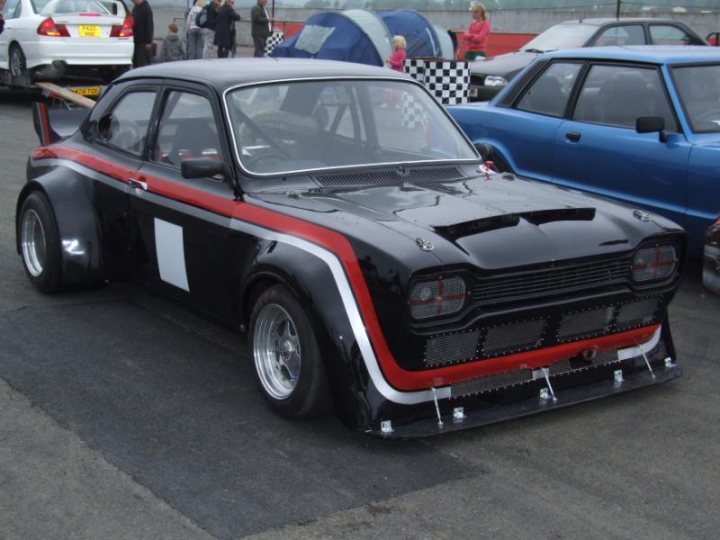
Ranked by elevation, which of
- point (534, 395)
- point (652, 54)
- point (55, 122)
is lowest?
point (534, 395)

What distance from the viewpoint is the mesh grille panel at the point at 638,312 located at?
15.0 ft

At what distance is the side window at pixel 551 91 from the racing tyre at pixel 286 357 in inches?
151

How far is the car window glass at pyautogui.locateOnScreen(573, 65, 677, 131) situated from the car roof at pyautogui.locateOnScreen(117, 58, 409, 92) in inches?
82.0

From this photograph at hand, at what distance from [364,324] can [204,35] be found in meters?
16.3

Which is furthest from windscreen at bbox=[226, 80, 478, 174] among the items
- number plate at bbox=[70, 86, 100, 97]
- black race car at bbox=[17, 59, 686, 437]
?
number plate at bbox=[70, 86, 100, 97]

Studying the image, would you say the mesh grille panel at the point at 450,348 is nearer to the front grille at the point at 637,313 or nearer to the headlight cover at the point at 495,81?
the front grille at the point at 637,313

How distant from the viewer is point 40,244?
6348mm

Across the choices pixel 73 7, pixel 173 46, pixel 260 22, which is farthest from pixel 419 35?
pixel 73 7

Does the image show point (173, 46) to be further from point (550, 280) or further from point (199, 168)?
point (550, 280)

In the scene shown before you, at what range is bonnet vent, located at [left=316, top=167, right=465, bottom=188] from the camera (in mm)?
5035

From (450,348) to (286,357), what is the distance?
80 cm

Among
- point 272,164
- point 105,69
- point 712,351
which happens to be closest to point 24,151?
point 105,69

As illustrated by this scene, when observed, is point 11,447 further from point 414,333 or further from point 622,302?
point 622,302

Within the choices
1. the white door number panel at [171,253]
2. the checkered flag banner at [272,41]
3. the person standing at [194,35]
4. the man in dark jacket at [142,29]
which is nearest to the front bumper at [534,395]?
the white door number panel at [171,253]
